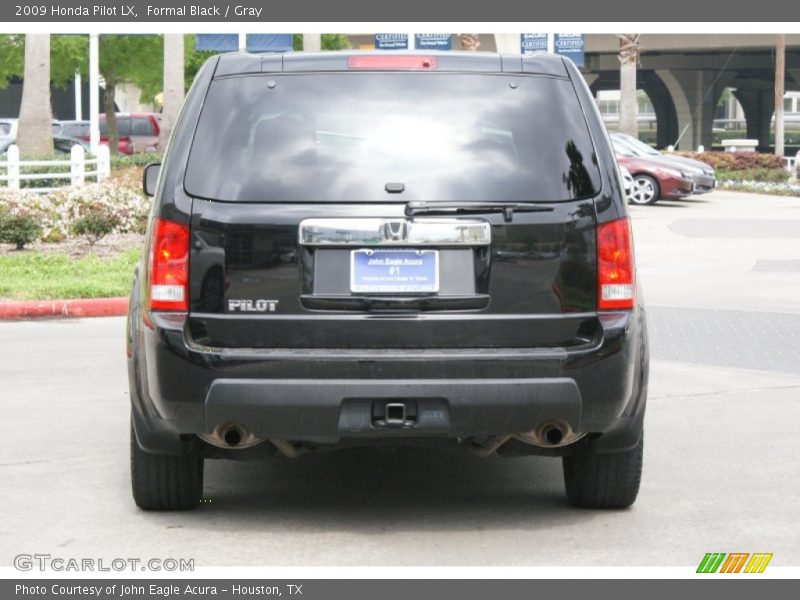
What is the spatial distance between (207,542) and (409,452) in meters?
2.00

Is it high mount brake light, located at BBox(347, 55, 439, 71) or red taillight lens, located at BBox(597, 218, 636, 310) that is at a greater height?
high mount brake light, located at BBox(347, 55, 439, 71)

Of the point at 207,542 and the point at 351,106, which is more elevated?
the point at 351,106

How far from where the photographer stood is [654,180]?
3030 cm

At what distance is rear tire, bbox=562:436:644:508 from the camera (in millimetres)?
6254

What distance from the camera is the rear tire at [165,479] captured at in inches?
243

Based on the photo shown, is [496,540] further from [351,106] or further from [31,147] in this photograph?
[31,147]

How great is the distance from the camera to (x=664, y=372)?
10312mm

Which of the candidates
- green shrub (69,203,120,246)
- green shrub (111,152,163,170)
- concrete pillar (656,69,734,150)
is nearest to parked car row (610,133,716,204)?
green shrub (111,152,163,170)

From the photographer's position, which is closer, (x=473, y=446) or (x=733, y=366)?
(x=473, y=446)

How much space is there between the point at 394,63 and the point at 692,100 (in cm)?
8402

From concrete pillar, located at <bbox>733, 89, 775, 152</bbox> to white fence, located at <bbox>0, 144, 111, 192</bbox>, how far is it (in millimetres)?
78262

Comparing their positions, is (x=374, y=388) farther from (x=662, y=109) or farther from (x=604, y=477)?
(x=662, y=109)

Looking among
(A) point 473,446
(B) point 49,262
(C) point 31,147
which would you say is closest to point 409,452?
(A) point 473,446

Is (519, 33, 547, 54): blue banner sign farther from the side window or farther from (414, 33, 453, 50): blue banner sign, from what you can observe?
the side window
